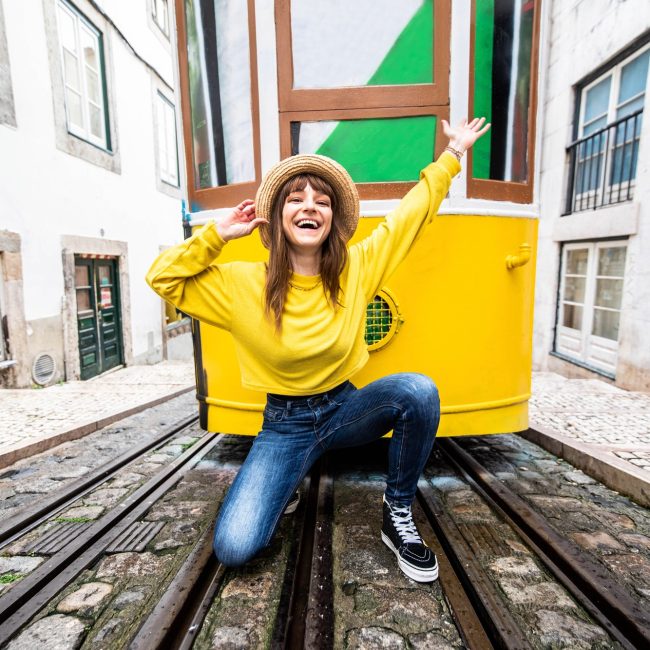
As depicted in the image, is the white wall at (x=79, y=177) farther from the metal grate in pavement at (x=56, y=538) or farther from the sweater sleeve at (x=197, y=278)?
the sweater sleeve at (x=197, y=278)

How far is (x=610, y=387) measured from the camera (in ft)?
19.2

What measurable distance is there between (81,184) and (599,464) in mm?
7732

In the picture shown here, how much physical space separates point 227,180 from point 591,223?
6200 mm

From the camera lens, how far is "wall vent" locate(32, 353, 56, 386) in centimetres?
611

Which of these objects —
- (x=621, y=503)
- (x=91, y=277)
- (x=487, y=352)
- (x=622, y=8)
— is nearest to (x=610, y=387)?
(x=621, y=503)

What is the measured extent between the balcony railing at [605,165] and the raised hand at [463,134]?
5361mm

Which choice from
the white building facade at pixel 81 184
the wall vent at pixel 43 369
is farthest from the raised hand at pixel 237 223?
the wall vent at pixel 43 369

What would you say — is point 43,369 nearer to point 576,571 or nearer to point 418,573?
point 418,573

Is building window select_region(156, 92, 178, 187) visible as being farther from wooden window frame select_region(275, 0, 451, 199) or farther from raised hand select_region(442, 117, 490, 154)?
raised hand select_region(442, 117, 490, 154)

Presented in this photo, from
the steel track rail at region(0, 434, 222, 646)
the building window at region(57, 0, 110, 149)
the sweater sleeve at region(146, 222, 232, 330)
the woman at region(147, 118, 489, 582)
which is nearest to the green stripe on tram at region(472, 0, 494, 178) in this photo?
the woman at region(147, 118, 489, 582)

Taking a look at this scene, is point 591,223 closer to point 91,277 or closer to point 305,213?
point 305,213

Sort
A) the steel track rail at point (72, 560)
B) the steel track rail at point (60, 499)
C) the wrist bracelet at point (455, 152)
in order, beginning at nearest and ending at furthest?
the steel track rail at point (72, 560), the wrist bracelet at point (455, 152), the steel track rail at point (60, 499)

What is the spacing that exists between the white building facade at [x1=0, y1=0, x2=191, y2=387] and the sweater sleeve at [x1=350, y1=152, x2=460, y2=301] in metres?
5.59

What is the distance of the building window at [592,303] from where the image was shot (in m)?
6.50
